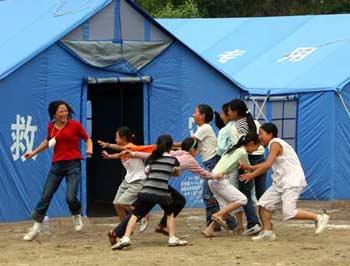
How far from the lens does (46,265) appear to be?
845 centimetres

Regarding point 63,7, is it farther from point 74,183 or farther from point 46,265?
point 46,265

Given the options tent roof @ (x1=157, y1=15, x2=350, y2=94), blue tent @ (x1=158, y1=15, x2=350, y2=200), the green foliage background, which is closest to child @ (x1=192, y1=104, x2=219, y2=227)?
blue tent @ (x1=158, y1=15, x2=350, y2=200)

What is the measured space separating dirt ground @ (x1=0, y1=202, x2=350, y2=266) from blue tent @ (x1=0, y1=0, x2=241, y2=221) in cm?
95

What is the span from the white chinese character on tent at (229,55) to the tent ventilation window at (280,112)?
1930 mm

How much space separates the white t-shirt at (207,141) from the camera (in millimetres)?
10906

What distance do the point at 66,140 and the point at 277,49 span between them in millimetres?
8723

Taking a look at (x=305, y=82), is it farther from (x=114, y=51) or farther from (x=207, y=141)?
(x=207, y=141)

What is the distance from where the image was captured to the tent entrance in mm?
14086

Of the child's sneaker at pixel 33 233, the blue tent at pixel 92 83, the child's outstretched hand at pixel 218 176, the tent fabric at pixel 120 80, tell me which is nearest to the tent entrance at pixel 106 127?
the blue tent at pixel 92 83

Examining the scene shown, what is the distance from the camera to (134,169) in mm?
10453

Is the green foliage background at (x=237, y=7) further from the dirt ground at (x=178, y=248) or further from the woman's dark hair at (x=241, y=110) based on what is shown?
the woman's dark hair at (x=241, y=110)

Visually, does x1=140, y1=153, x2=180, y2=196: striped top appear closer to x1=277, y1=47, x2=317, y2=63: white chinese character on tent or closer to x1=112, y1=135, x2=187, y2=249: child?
x1=112, y1=135, x2=187, y2=249: child

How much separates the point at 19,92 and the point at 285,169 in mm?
3871

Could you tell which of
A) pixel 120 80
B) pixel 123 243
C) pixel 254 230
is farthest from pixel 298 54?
pixel 123 243
